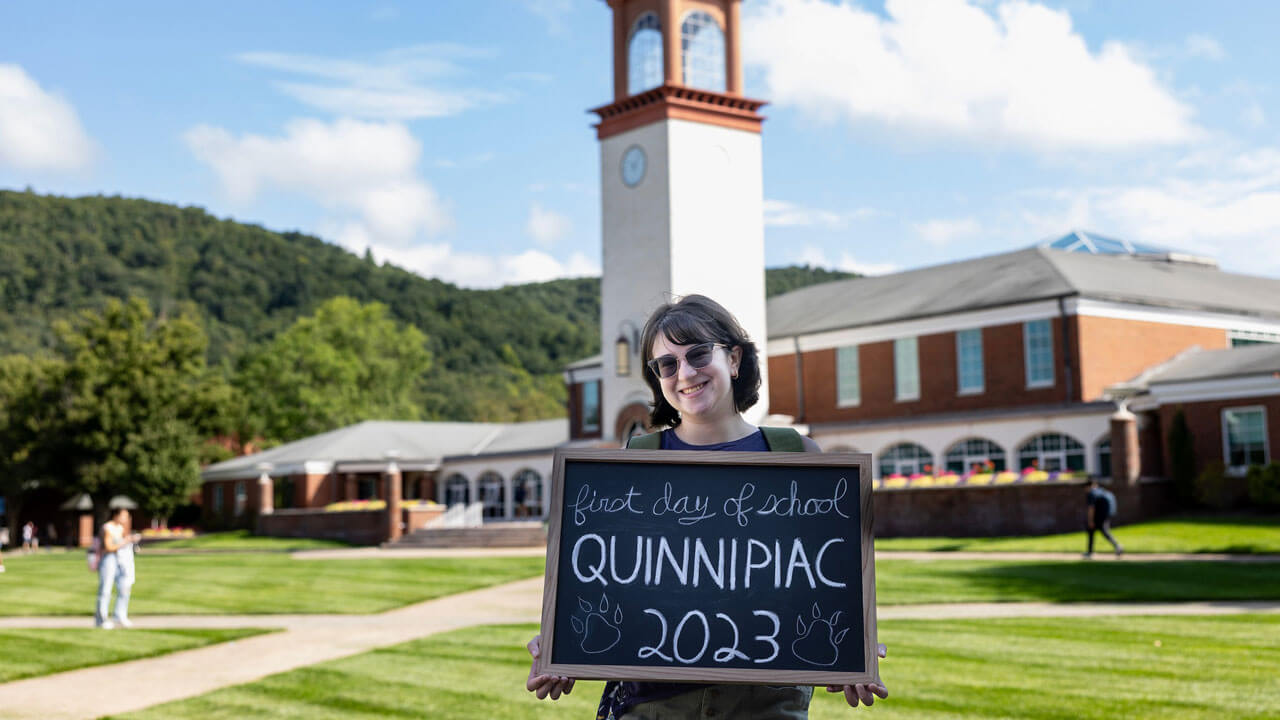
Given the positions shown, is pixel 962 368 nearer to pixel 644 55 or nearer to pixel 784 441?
pixel 644 55

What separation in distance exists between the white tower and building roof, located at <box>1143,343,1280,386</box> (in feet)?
38.5

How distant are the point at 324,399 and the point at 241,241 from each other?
44580mm

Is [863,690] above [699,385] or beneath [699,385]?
beneath

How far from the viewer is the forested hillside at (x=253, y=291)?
311 feet

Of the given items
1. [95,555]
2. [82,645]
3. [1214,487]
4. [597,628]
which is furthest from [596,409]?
[597,628]

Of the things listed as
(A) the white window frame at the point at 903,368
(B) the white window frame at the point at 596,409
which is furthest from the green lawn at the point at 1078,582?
(B) the white window frame at the point at 596,409

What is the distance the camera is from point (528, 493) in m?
46.9

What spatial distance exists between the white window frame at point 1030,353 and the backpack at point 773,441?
3411 centimetres

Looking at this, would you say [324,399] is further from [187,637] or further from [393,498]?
[187,637]

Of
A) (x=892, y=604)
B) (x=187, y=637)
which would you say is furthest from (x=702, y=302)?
(x=892, y=604)

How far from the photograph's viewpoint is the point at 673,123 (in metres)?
38.4

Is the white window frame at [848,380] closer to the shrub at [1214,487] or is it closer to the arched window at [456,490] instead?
the shrub at [1214,487]

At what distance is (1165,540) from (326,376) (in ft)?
177

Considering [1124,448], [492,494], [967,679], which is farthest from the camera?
[492,494]
